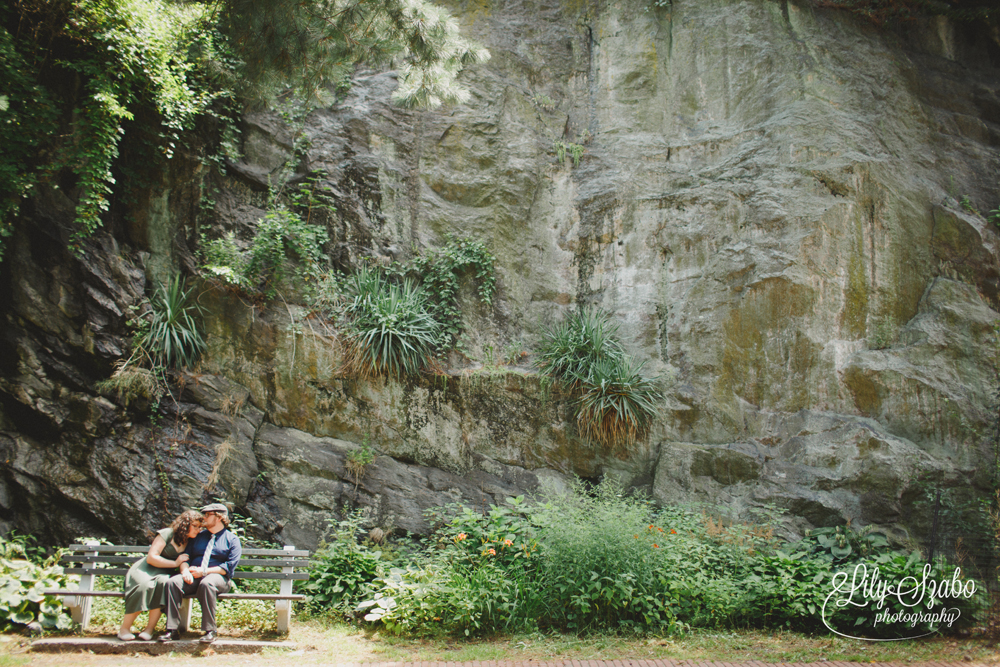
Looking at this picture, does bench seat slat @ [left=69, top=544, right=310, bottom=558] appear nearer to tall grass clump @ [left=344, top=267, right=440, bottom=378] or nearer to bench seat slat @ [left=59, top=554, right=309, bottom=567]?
bench seat slat @ [left=59, top=554, right=309, bottom=567]

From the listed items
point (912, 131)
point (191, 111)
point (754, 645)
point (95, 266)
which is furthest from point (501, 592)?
point (912, 131)

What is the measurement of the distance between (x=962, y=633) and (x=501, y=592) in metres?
4.12

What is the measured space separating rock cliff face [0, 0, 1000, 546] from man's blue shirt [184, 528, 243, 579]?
5.70ft

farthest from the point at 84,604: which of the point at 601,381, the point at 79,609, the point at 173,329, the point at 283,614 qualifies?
the point at 601,381

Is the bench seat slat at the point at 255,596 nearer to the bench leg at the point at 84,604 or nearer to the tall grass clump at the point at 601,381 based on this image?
the bench leg at the point at 84,604

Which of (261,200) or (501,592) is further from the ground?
(261,200)

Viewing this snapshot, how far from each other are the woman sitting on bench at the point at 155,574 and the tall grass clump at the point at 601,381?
4.82 meters

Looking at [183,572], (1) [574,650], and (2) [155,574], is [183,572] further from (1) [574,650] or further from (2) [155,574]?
(1) [574,650]

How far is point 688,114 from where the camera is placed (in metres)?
10.1

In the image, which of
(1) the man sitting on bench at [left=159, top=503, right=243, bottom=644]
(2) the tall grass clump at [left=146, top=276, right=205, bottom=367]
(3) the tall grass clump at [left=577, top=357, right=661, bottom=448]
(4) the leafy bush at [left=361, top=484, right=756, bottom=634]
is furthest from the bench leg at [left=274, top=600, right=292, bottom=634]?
(3) the tall grass clump at [left=577, top=357, right=661, bottom=448]

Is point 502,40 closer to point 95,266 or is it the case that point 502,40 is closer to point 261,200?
point 261,200

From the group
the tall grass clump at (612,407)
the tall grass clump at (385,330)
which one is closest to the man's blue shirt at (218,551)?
the tall grass clump at (385,330)

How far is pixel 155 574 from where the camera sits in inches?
203

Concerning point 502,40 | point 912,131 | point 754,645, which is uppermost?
point 502,40
